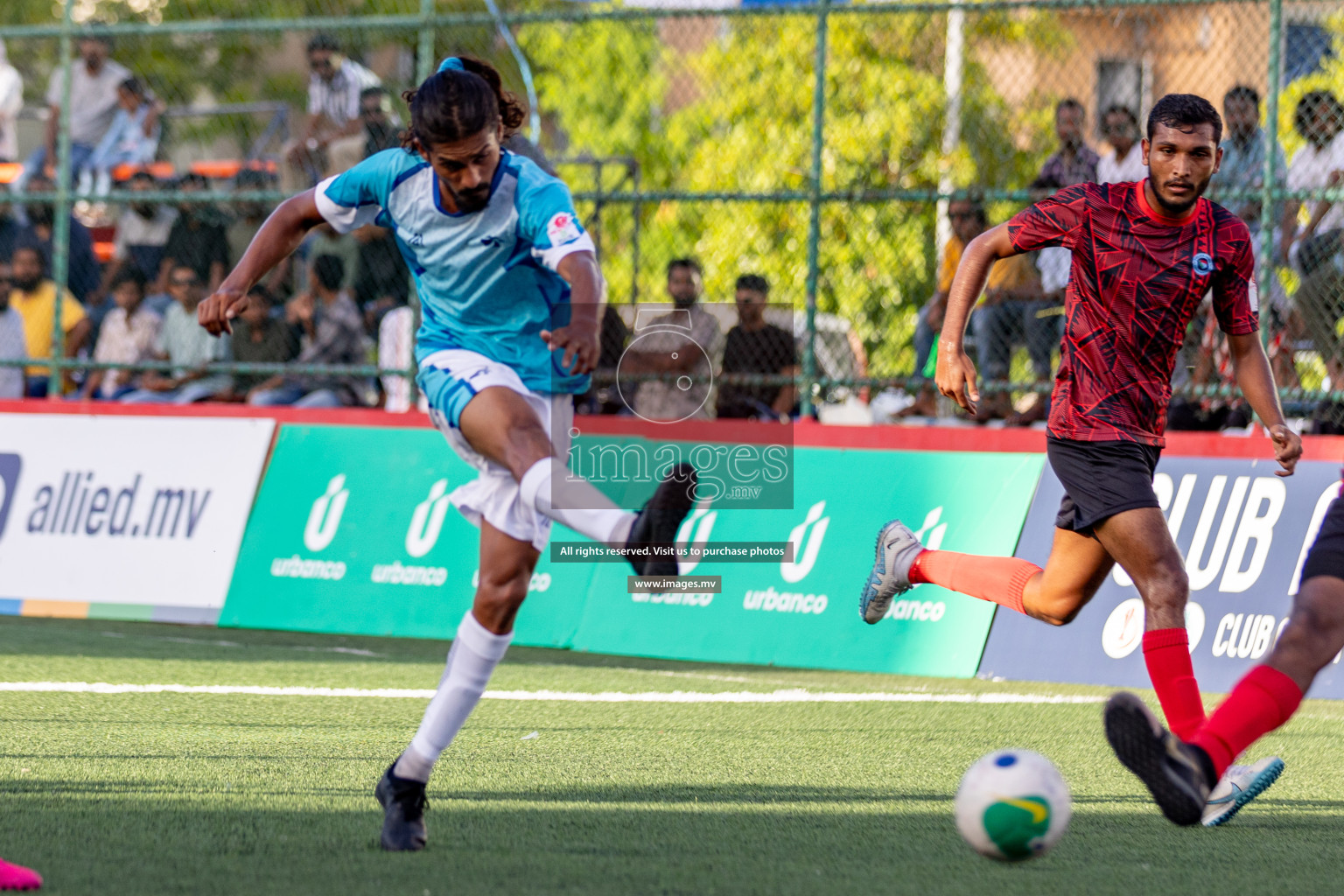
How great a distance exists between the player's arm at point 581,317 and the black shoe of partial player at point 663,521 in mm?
393

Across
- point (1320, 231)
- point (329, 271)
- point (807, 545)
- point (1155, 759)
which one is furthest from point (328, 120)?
point (1155, 759)

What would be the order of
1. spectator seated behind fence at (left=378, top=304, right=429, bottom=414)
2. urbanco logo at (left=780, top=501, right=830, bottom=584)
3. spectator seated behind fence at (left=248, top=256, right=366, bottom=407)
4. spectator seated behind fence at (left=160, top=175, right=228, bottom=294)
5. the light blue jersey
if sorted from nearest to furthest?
the light blue jersey
urbanco logo at (left=780, top=501, right=830, bottom=584)
spectator seated behind fence at (left=378, top=304, right=429, bottom=414)
spectator seated behind fence at (left=248, top=256, right=366, bottom=407)
spectator seated behind fence at (left=160, top=175, right=228, bottom=294)

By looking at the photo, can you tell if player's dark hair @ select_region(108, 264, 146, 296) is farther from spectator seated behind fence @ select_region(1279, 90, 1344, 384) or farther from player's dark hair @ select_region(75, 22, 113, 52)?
spectator seated behind fence @ select_region(1279, 90, 1344, 384)

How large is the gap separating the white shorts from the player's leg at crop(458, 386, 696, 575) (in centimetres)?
5

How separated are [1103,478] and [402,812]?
251cm

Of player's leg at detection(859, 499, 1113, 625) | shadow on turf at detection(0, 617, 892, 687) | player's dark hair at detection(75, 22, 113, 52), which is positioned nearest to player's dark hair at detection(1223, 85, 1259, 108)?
shadow on turf at detection(0, 617, 892, 687)

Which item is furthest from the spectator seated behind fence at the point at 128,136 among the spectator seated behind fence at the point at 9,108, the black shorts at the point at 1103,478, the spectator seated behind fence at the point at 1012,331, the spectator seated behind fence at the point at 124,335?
the black shorts at the point at 1103,478

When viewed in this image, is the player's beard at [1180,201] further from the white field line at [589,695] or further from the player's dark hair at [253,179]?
the player's dark hair at [253,179]

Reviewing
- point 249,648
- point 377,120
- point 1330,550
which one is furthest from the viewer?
point 377,120

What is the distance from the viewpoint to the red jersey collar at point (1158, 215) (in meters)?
5.32

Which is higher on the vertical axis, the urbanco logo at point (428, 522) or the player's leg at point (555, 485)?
the player's leg at point (555, 485)

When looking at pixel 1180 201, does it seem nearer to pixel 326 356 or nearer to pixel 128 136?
pixel 326 356

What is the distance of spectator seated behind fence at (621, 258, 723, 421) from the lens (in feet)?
32.9

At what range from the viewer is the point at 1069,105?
9.94 meters
